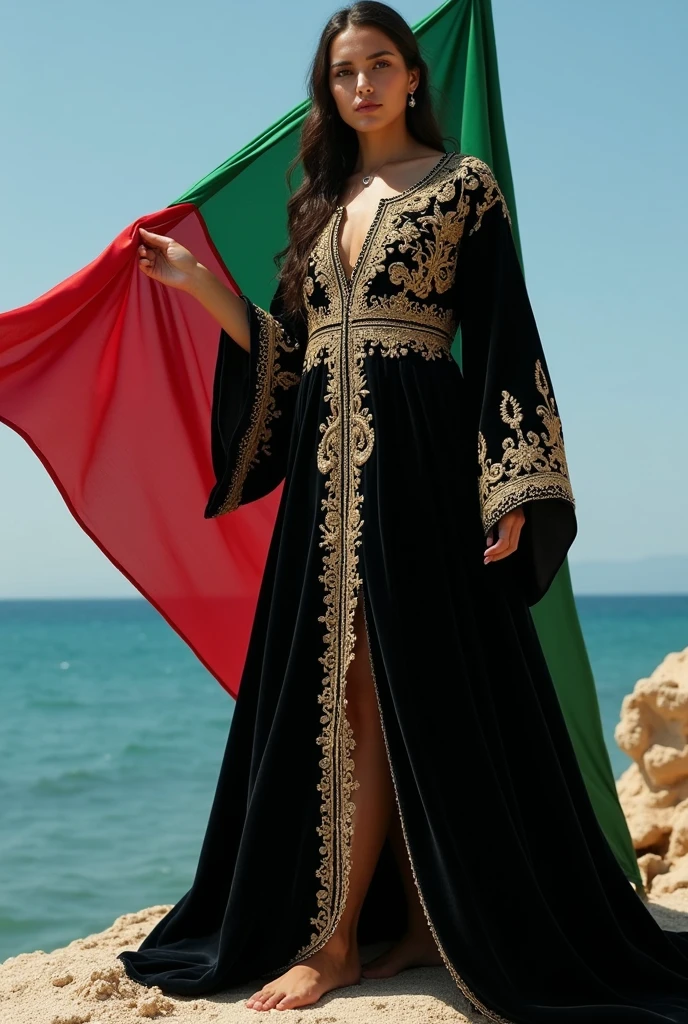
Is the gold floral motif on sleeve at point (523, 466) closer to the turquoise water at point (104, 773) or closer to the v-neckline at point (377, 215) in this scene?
the v-neckline at point (377, 215)

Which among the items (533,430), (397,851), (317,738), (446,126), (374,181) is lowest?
(397,851)

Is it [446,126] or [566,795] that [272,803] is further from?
[446,126]

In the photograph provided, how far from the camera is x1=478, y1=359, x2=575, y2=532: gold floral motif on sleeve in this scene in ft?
8.25

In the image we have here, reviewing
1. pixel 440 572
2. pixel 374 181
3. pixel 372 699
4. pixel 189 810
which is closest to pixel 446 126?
pixel 374 181

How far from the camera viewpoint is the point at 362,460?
2.65 metres

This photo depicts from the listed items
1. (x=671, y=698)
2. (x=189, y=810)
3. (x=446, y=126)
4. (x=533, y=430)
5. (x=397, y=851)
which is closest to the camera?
(x=533, y=430)

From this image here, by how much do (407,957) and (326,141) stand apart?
77.5 inches

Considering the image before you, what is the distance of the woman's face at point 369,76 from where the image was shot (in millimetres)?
2799

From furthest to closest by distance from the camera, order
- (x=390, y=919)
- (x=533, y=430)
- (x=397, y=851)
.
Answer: (x=390, y=919) < (x=397, y=851) < (x=533, y=430)

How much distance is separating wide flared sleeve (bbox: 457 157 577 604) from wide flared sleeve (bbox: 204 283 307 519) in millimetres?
489

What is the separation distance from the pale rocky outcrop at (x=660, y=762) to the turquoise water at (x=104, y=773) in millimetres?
2887

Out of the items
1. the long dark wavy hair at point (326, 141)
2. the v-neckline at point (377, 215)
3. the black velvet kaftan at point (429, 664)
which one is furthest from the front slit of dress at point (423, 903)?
the long dark wavy hair at point (326, 141)

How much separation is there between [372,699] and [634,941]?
78 centimetres

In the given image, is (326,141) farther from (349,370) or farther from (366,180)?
(349,370)
